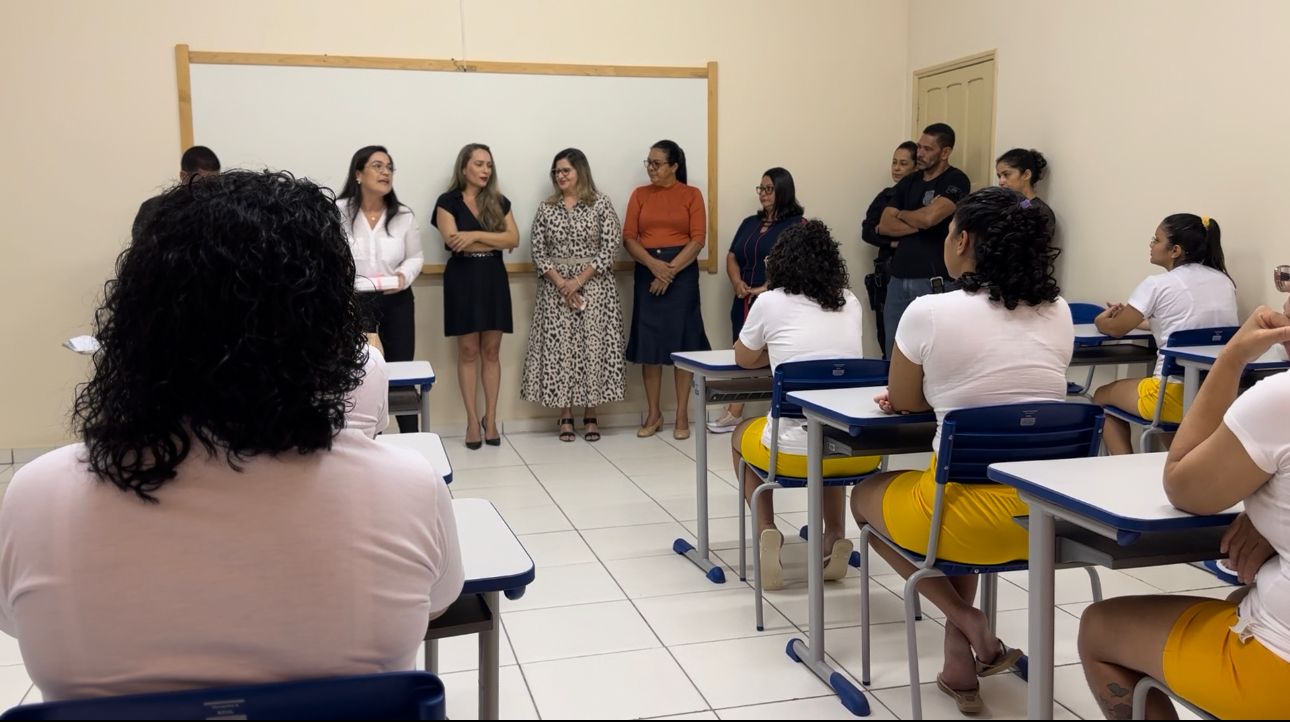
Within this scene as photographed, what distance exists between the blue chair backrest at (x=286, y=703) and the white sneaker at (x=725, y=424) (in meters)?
5.30

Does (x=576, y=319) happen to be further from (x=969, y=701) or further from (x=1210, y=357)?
(x=969, y=701)

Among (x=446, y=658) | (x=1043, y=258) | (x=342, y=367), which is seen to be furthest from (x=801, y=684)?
(x=342, y=367)

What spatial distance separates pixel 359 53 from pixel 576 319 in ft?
6.31

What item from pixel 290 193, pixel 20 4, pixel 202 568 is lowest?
pixel 202 568

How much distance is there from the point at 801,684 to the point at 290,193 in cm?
208

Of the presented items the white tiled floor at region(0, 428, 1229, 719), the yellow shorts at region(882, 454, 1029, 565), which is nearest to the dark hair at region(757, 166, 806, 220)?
the white tiled floor at region(0, 428, 1229, 719)

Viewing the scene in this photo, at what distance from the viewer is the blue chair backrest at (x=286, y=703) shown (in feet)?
3.33

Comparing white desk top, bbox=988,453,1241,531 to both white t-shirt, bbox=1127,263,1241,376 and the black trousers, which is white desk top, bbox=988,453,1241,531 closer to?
white t-shirt, bbox=1127,263,1241,376

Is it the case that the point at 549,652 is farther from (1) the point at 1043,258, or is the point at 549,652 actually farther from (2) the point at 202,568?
(2) the point at 202,568

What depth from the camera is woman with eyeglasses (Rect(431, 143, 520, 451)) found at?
5875 mm

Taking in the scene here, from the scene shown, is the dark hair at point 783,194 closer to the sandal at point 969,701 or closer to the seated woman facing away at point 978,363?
the seated woman facing away at point 978,363

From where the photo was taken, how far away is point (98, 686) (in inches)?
45.2

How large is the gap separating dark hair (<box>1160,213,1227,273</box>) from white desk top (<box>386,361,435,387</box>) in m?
2.99

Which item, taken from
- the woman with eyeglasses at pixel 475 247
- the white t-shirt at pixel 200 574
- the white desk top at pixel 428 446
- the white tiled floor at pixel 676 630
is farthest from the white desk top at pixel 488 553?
the woman with eyeglasses at pixel 475 247
